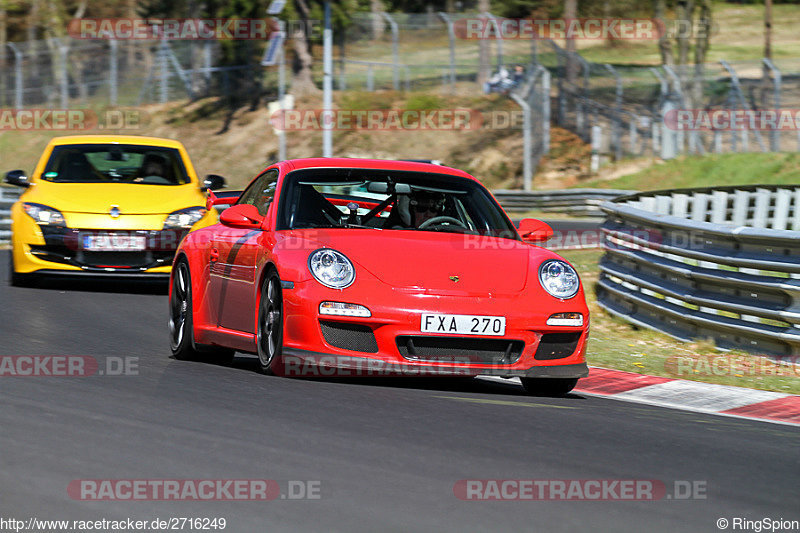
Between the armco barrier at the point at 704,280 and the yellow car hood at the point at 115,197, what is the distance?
427cm

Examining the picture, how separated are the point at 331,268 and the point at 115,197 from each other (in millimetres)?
6339

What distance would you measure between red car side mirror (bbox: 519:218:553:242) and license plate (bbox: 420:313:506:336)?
107cm

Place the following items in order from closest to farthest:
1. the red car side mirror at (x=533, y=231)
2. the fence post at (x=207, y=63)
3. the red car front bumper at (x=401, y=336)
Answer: the red car front bumper at (x=401, y=336)
the red car side mirror at (x=533, y=231)
the fence post at (x=207, y=63)

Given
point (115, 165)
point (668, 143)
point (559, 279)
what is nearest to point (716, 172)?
point (668, 143)

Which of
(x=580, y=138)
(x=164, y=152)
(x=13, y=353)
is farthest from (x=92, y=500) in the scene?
(x=580, y=138)

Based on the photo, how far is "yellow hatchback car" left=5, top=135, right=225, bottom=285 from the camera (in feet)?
42.4

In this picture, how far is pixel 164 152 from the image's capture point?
1438 cm

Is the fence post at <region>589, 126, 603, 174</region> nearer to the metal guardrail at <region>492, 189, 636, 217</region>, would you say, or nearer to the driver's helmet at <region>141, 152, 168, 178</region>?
the metal guardrail at <region>492, 189, 636, 217</region>

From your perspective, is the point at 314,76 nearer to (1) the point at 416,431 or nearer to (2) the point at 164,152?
(2) the point at 164,152

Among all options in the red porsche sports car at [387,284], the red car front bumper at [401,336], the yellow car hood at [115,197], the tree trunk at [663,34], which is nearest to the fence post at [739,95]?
the tree trunk at [663,34]

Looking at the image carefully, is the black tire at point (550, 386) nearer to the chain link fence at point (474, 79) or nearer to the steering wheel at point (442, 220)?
the steering wheel at point (442, 220)

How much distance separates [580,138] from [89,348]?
33.7 meters

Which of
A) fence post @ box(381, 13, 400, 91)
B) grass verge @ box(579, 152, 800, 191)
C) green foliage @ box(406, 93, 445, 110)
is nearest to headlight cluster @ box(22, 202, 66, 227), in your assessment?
grass verge @ box(579, 152, 800, 191)

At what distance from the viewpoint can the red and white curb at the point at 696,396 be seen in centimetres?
764
